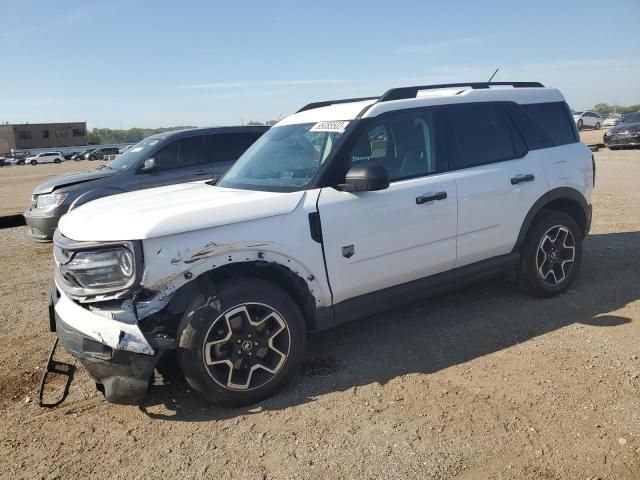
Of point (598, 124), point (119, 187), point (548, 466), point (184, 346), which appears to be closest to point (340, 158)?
point (184, 346)

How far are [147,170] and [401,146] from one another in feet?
17.9

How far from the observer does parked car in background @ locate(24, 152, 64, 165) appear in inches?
2501

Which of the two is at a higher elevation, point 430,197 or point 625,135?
point 625,135

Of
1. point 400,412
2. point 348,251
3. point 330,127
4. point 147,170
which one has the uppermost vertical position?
point 330,127

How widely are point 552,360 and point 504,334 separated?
54 cm

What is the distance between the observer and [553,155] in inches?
191

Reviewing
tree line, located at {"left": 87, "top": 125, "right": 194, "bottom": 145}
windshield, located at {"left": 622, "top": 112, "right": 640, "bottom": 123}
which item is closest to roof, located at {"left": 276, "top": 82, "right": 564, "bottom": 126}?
windshield, located at {"left": 622, "top": 112, "right": 640, "bottom": 123}

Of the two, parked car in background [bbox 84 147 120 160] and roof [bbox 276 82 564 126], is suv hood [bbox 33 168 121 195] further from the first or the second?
parked car in background [bbox 84 147 120 160]

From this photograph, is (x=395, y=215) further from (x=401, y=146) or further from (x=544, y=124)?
(x=544, y=124)

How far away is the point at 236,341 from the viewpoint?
10.8 ft

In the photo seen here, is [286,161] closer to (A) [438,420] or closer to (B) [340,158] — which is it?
(B) [340,158]

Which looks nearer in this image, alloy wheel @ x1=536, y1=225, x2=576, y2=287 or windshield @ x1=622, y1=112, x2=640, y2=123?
alloy wheel @ x1=536, y1=225, x2=576, y2=287

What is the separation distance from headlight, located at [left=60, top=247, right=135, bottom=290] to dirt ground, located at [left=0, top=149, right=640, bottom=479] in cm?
93

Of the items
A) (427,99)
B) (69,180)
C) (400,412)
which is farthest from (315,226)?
(69,180)
